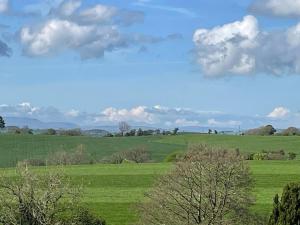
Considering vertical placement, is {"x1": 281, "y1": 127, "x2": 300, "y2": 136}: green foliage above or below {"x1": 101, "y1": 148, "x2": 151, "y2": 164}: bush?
above

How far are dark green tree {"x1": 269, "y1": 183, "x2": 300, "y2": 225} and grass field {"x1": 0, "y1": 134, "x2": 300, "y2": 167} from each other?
Answer: 65.8 meters

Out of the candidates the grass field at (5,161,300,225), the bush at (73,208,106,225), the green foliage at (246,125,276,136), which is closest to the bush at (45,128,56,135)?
the green foliage at (246,125,276,136)

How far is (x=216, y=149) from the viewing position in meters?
26.4

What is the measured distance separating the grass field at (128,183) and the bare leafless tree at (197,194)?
809 cm

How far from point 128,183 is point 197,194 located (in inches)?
1320

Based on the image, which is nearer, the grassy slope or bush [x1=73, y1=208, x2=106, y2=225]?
bush [x1=73, y1=208, x2=106, y2=225]

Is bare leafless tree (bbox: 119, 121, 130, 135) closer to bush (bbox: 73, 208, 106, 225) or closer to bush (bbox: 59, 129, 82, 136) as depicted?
bush (bbox: 59, 129, 82, 136)

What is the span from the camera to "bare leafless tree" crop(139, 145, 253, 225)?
974 inches

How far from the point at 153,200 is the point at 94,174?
131 ft

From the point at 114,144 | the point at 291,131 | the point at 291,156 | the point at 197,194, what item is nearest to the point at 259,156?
the point at 291,156

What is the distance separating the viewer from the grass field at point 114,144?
95.1 m

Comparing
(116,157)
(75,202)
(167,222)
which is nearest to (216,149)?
(167,222)

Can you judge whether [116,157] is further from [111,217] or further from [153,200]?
[153,200]

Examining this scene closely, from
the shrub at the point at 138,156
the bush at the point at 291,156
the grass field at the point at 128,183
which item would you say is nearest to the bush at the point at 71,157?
the shrub at the point at 138,156
